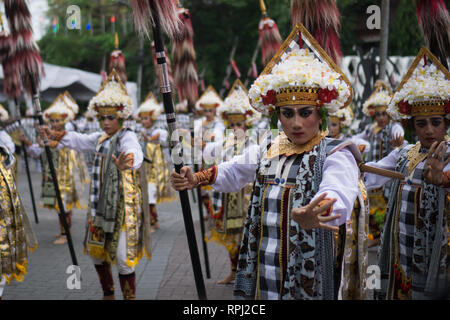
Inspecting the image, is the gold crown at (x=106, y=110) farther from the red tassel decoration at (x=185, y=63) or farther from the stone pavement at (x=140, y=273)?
the stone pavement at (x=140, y=273)

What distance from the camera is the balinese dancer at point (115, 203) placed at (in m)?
4.88

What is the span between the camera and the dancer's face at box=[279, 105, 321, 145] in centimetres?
289

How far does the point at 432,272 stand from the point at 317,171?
1.48m

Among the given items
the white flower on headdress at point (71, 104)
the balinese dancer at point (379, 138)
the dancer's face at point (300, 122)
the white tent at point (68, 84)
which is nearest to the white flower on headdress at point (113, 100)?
the dancer's face at point (300, 122)

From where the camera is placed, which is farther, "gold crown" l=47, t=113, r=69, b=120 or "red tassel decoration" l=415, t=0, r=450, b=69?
"gold crown" l=47, t=113, r=69, b=120

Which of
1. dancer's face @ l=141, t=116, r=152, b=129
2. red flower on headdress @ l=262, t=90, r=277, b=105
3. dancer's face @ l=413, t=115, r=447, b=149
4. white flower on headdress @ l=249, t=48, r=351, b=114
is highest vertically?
white flower on headdress @ l=249, t=48, r=351, b=114

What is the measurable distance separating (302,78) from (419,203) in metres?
1.71

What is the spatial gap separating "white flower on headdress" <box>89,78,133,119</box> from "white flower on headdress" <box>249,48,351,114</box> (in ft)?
8.68

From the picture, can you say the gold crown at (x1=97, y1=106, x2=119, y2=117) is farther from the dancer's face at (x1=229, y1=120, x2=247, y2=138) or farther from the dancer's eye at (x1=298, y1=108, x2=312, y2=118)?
the dancer's eye at (x1=298, y1=108, x2=312, y2=118)

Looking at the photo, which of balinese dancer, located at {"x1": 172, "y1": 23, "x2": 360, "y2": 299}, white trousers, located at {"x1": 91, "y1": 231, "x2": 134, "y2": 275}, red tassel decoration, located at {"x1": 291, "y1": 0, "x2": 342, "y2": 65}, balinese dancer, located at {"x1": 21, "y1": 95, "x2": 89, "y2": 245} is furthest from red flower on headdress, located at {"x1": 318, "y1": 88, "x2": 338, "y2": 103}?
balinese dancer, located at {"x1": 21, "y1": 95, "x2": 89, "y2": 245}

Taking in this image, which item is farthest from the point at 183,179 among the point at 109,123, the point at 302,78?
the point at 109,123

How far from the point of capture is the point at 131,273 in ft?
16.1
